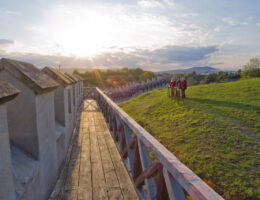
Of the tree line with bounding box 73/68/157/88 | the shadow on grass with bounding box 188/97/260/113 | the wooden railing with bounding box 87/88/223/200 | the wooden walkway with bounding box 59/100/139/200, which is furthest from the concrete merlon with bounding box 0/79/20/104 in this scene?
the tree line with bounding box 73/68/157/88

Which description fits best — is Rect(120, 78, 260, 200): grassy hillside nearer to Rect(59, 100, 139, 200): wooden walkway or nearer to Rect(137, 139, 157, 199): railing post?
Rect(59, 100, 139, 200): wooden walkway

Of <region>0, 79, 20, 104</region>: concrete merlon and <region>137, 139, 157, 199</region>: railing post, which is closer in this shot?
<region>0, 79, 20, 104</region>: concrete merlon

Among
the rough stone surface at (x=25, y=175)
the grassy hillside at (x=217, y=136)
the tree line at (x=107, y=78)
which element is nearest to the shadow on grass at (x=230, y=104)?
the grassy hillside at (x=217, y=136)

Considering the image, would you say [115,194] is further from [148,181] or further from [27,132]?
[27,132]

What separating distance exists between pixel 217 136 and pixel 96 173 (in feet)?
14.4

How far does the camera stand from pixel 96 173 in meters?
3.59

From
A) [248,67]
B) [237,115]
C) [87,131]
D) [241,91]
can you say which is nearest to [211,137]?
[237,115]

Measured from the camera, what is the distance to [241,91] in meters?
12.1

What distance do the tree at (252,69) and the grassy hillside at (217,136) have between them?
58.0ft

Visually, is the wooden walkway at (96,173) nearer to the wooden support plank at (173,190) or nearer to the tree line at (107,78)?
the wooden support plank at (173,190)

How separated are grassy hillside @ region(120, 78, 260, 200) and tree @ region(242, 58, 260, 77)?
1769 centimetres

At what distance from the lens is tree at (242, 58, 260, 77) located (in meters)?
25.9

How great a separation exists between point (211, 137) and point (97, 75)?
44455 mm

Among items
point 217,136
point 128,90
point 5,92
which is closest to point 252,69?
point 128,90
